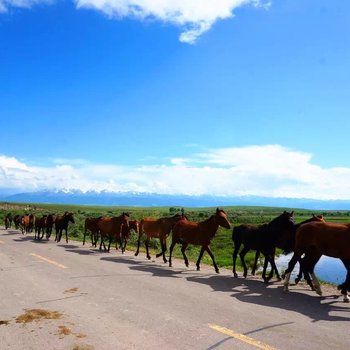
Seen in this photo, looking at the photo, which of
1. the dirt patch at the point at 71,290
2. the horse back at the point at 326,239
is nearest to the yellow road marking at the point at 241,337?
the dirt patch at the point at 71,290

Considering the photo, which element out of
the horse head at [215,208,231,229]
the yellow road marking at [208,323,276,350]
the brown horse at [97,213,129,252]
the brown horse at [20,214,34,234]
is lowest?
the brown horse at [20,214,34,234]

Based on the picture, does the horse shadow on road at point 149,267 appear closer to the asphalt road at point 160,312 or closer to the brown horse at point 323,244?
the asphalt road at point 160,312

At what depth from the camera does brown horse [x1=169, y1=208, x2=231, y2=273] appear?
15.9 metres

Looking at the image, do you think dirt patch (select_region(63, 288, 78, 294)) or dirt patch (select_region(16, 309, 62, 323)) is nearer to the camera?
dirt patch (select_region(16, 309, 62, 323))

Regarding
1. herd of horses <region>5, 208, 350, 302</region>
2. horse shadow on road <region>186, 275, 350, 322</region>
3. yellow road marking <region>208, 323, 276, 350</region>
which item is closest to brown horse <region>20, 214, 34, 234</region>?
herd of horses <region>5, 208, 350, 302</region>

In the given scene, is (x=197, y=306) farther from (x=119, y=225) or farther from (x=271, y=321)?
(x=119, y=225)

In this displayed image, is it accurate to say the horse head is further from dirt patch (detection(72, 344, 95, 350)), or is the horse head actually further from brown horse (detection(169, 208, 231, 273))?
dirt patch (detection(72, 344, 95, 350))

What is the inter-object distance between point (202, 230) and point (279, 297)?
5.73 m

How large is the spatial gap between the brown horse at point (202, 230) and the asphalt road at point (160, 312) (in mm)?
1833

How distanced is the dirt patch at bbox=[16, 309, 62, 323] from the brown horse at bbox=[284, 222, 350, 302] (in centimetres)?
646

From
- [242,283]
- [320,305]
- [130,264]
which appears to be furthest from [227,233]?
[320,305]

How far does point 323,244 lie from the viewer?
37.2 feet

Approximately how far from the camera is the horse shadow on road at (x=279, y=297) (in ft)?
30.6

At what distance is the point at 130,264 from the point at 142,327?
9374 mm
